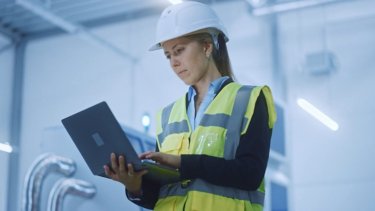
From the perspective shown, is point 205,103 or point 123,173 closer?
point 123,173

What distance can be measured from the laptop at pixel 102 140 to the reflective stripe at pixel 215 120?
19 centimetres

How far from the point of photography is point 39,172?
398 cm

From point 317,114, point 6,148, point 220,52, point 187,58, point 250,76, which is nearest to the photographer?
point 187,58

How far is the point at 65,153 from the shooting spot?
4199mm

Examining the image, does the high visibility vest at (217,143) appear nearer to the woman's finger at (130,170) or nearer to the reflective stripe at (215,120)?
the reflective stripe at (215,120)

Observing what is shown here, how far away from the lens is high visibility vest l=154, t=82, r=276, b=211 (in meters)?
1.95

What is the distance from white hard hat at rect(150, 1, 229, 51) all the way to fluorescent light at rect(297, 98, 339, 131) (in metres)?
5.72

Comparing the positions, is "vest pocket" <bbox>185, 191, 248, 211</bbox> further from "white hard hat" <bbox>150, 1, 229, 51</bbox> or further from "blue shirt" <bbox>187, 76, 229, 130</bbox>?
"white hard hat" <bbox>150, 1, 229, 51</bbox>

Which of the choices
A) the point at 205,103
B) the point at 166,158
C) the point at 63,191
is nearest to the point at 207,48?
the point at 205,103

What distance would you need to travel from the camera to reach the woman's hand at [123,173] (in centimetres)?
191

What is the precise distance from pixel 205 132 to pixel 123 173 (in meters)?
0.28

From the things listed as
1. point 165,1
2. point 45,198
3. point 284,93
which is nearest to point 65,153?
point 45,198

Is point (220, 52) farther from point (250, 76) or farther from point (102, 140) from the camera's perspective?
point (250, 76)

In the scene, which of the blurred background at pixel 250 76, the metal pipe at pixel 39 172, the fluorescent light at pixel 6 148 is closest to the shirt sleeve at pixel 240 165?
the metal pipe at pixel 39 172
